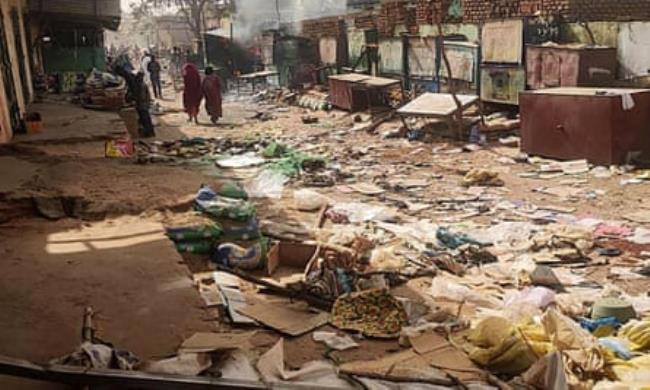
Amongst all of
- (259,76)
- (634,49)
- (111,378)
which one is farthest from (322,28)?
(111,378)

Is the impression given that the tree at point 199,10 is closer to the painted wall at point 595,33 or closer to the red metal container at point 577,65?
the painted wall at point 595,33

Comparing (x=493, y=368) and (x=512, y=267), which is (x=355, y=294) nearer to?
(x=493, y=368)

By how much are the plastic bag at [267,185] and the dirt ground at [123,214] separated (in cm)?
41

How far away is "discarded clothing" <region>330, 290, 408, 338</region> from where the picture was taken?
4.28 metres

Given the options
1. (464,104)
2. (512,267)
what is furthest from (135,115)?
(512,267)

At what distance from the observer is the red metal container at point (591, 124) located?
9.34m

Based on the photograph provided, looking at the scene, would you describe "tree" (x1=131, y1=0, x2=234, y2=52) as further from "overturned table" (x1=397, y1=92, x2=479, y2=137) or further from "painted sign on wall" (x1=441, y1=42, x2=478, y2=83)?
"overturned table" (x1=397, y1=92, x2=479, y2=137)

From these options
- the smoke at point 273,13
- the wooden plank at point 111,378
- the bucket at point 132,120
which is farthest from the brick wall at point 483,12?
the wooden plank at point 111,378

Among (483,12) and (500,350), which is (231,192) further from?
(483,12)

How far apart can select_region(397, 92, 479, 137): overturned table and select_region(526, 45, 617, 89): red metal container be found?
1.49 m

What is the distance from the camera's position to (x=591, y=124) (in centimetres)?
955

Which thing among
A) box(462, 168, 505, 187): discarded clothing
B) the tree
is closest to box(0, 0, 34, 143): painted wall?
box(462, 168, 505, 187): discarded clothing

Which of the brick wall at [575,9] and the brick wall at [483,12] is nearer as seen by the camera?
the brick wall at [575,9]

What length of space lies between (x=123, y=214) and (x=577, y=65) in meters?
8.43
